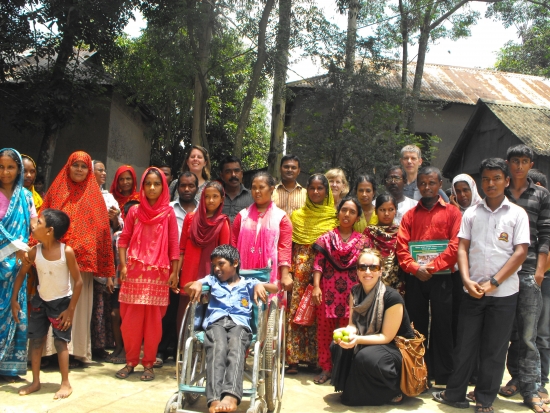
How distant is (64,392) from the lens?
4.11 meters

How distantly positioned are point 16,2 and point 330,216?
8536mm

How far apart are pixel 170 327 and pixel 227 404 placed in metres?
2.17

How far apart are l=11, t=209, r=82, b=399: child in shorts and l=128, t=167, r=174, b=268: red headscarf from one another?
650 millimetres

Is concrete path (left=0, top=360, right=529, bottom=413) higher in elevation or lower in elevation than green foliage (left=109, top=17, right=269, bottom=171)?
lower

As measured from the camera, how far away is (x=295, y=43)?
10977 mm

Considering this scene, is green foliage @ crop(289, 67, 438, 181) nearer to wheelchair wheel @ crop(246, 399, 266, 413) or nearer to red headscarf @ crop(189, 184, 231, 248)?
red headscarf @ crop(189, 184, 231, 248)

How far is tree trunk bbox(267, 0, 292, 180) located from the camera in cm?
1050

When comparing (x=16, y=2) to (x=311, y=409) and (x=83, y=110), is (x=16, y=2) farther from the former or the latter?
(x=311, y=409)

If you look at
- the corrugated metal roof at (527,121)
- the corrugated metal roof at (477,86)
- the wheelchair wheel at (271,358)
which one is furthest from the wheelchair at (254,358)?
the corrugated metal roof at (477,86)

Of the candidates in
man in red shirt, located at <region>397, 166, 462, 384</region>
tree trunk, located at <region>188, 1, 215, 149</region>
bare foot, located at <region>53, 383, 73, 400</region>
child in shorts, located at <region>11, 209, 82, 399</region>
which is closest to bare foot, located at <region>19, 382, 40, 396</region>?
child in shorts, located at <region>11, 209, 82, 399</region>

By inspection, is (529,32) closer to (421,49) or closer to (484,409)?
(421,49)

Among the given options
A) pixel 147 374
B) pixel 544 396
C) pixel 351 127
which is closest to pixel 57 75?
pixel 351 127

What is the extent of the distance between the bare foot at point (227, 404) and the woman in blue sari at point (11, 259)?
2.09m

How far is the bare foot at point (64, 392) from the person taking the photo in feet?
13.4
